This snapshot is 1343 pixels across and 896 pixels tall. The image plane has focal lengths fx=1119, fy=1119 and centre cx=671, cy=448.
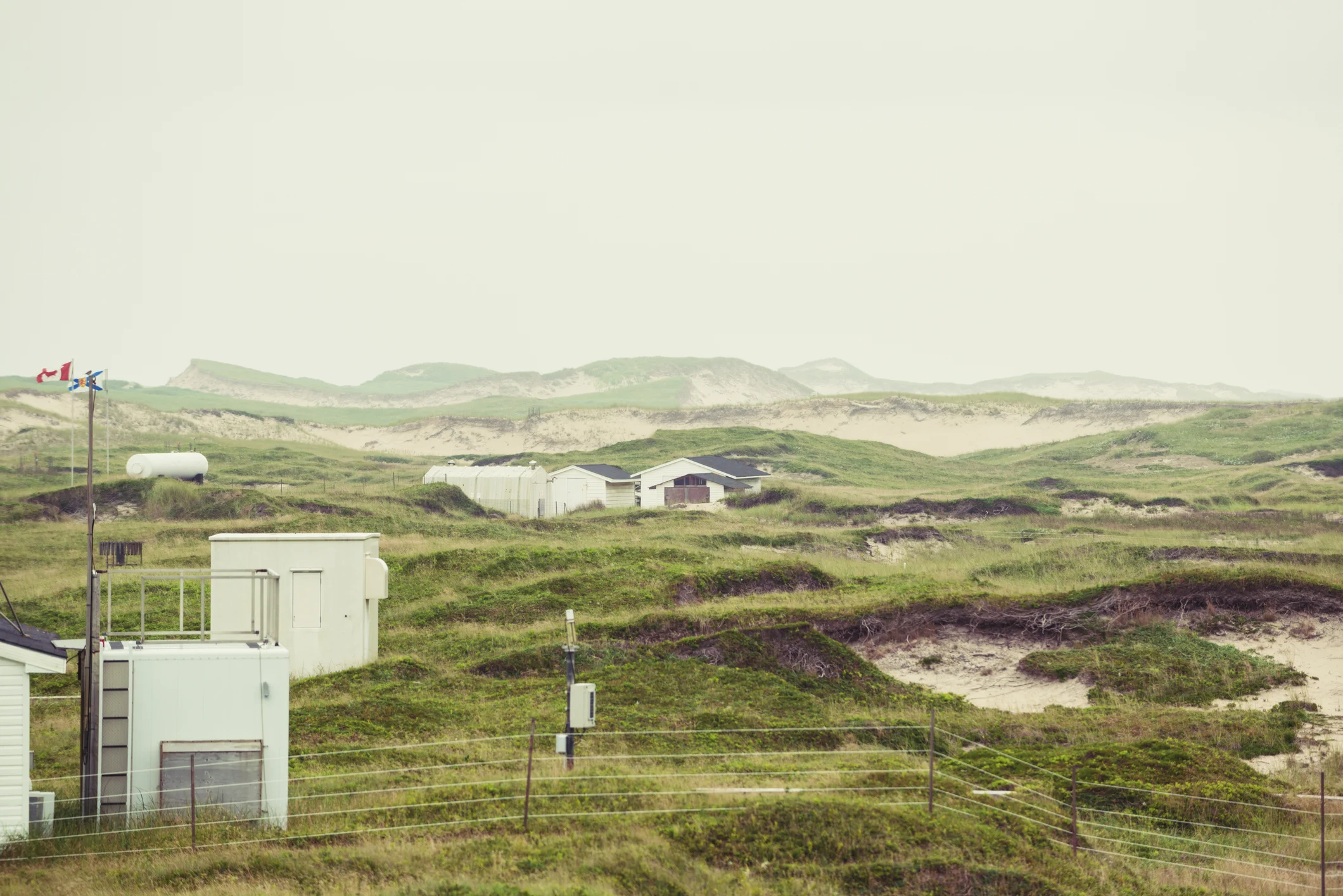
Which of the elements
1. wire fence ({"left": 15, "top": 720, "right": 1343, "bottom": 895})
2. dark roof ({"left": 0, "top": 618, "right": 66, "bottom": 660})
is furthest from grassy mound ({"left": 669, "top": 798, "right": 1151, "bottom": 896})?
dark roof ({"left": 0, "top": 618, "right": 66, "bottom": 660})

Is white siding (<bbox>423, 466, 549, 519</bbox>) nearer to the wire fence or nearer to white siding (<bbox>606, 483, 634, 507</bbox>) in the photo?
white siding (<bbox>606, 483, 634, 507</bbox>)

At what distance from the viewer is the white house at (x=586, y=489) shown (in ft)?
238

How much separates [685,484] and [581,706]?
57.2 meters

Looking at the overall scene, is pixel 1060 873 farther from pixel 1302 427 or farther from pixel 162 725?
pixel 1302 427

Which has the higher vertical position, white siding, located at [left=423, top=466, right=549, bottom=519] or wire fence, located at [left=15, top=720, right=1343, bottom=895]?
white siding, located at [left=423, top=466, right=549, bottom=519]

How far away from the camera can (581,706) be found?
17.3 m

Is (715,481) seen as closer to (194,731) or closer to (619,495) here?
(619,495)

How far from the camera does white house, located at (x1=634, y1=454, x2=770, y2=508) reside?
73875mm

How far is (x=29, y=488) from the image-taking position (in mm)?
71375

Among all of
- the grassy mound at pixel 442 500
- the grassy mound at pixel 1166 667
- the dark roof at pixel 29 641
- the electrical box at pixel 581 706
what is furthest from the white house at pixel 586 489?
the dark roof at pixel 29 641

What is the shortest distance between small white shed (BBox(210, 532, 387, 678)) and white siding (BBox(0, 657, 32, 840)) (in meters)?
12.7

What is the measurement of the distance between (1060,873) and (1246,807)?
5092 millimetres

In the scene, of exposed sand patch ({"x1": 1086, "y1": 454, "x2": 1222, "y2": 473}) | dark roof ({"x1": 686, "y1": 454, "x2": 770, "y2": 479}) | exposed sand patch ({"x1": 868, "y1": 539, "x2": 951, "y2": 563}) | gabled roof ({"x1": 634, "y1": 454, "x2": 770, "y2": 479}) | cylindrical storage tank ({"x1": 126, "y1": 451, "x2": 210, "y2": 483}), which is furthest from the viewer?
exposed sand patch ({"x1": 1086, "y1": 454, "x2": 1222, "y2": 473})

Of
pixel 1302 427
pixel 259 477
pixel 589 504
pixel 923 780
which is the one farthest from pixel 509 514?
pixel 1302 427
